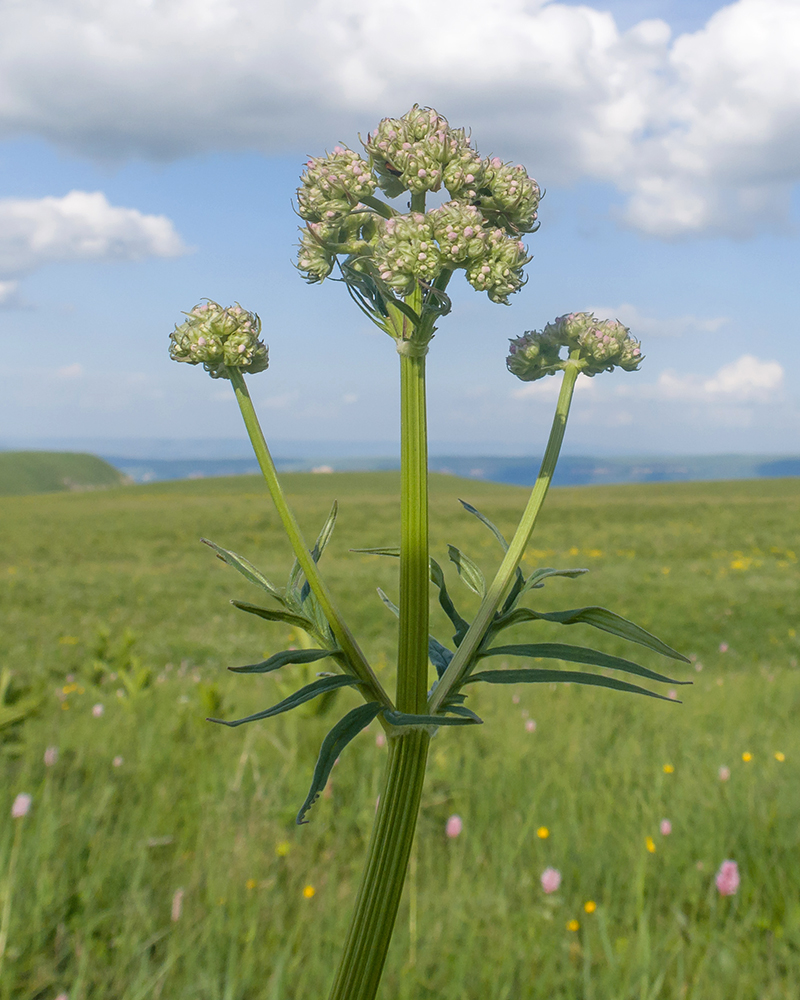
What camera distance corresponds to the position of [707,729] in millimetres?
6562

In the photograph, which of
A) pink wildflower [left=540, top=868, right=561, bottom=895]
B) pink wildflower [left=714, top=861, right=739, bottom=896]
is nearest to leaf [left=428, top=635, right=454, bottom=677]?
pink wildflower [left=540, top=868, right=561, bottom=895]

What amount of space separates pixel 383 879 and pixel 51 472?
322 feet

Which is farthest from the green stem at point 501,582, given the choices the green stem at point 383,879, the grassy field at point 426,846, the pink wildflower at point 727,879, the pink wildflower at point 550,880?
the pink wildflower at point 727,879

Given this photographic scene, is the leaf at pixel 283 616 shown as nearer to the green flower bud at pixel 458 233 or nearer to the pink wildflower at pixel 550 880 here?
the green flower bud at pixel 458 233

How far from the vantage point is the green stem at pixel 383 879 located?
43.3 inches

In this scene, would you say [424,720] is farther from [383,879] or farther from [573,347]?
[573,347]

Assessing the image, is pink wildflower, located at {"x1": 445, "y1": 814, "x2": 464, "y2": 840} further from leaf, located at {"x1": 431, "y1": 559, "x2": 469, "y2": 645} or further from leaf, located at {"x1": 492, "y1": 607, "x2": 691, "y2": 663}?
leaf, located at {"x1": 492, "y1": 607, "x2": 691, "y2": 663}

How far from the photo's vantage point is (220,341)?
1337mm

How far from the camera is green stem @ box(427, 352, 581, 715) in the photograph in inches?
48.2

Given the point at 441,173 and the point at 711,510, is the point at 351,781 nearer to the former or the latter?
the point at 441,173

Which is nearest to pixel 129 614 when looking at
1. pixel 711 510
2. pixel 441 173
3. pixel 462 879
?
pixel 462 879

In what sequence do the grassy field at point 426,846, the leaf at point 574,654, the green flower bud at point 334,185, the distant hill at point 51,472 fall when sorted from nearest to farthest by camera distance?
1. the leaf at point 574,654
2. the green flower bud at point 334,185
3. the grassy field at point 426,846
4. the distant hill at point 51,472

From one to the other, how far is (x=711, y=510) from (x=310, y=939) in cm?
3258

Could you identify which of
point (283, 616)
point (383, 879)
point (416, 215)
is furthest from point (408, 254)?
point (383, 879)
